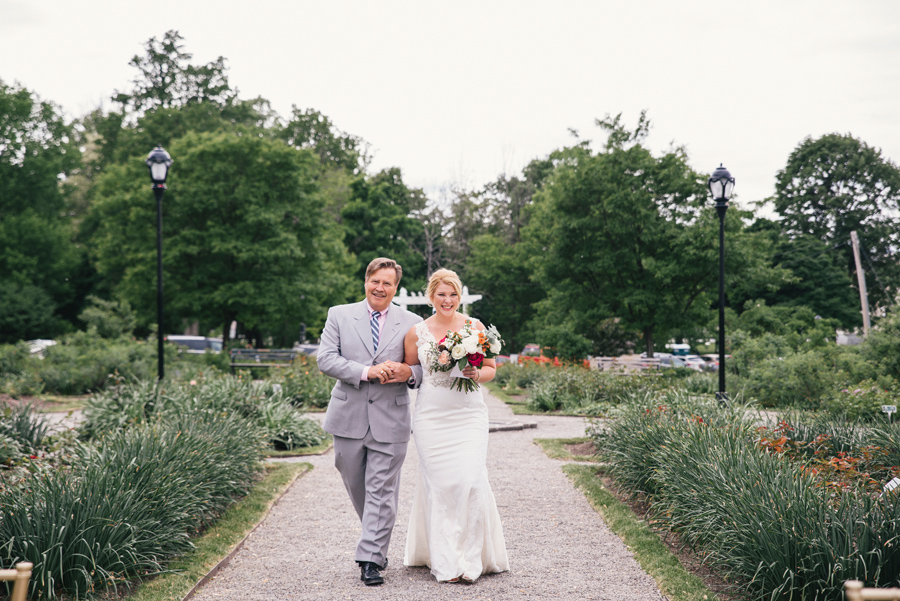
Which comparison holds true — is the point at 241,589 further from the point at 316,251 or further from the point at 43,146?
the point at 43,146

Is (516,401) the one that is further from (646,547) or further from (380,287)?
(380,287)

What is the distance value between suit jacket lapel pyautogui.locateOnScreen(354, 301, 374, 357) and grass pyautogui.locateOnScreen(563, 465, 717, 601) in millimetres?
2468

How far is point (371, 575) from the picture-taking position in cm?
462

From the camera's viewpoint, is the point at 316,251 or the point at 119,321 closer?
the point at 119,321

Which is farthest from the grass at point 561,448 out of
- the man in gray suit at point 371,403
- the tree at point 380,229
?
the tree at point 380,229

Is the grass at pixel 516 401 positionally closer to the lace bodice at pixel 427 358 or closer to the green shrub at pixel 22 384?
the lace bodice at pixel 427 358

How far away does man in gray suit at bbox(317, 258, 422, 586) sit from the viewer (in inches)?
184

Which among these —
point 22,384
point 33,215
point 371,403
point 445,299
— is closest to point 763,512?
point 445,299

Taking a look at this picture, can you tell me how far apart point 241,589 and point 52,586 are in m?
1.11

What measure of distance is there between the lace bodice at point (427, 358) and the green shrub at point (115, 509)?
211cm

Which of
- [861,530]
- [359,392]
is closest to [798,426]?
[861,530]

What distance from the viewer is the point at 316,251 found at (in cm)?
2856

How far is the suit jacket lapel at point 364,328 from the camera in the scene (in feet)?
16.0

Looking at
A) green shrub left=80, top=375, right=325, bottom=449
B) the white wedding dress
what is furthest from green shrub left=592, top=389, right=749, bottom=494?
green shrub left=80, top=375, right=325, bottom=449
